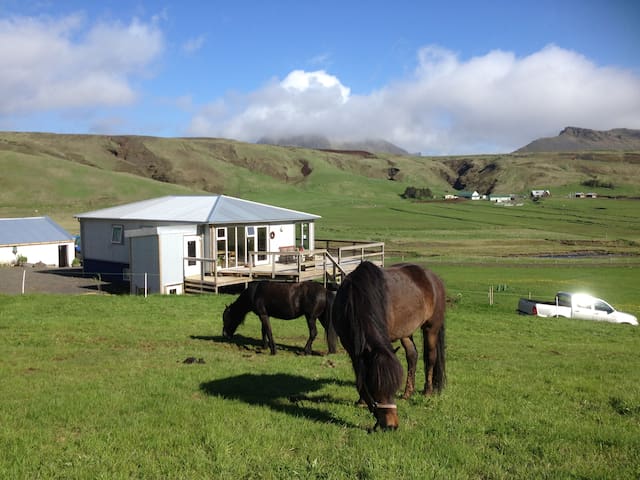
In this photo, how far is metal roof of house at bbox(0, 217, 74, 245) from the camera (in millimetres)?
36456

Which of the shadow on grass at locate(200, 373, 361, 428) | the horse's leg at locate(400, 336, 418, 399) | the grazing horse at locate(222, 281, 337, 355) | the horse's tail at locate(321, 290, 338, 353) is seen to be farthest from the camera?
the grazing horse at locate(222, 281, 337, 355)

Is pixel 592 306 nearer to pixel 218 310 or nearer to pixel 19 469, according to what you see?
pixel 218 310

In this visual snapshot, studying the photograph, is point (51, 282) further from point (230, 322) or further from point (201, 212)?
point (230, 322)

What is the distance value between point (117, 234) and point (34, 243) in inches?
397

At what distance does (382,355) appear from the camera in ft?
20.5

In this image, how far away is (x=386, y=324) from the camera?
6781 millimetres

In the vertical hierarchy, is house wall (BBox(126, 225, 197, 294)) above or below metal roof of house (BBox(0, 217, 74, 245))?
below

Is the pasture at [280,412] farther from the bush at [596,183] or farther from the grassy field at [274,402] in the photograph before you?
the bush at [596,183]

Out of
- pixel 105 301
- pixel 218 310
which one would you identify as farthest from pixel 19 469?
pixel 105 301

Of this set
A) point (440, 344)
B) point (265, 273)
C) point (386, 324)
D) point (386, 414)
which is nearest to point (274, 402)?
point (386, 414)

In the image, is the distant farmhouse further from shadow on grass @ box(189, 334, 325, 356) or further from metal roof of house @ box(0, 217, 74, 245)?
shadow on grass @ box(189, 334, 325, 356)

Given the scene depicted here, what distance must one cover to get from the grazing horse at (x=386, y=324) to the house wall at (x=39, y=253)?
35038mm

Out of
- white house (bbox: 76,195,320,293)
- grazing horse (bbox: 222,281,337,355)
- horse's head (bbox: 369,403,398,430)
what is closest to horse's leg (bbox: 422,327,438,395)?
horse's head (bbox: 369,403,398,430)

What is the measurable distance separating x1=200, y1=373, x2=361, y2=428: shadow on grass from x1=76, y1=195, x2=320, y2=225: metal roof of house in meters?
19.2
